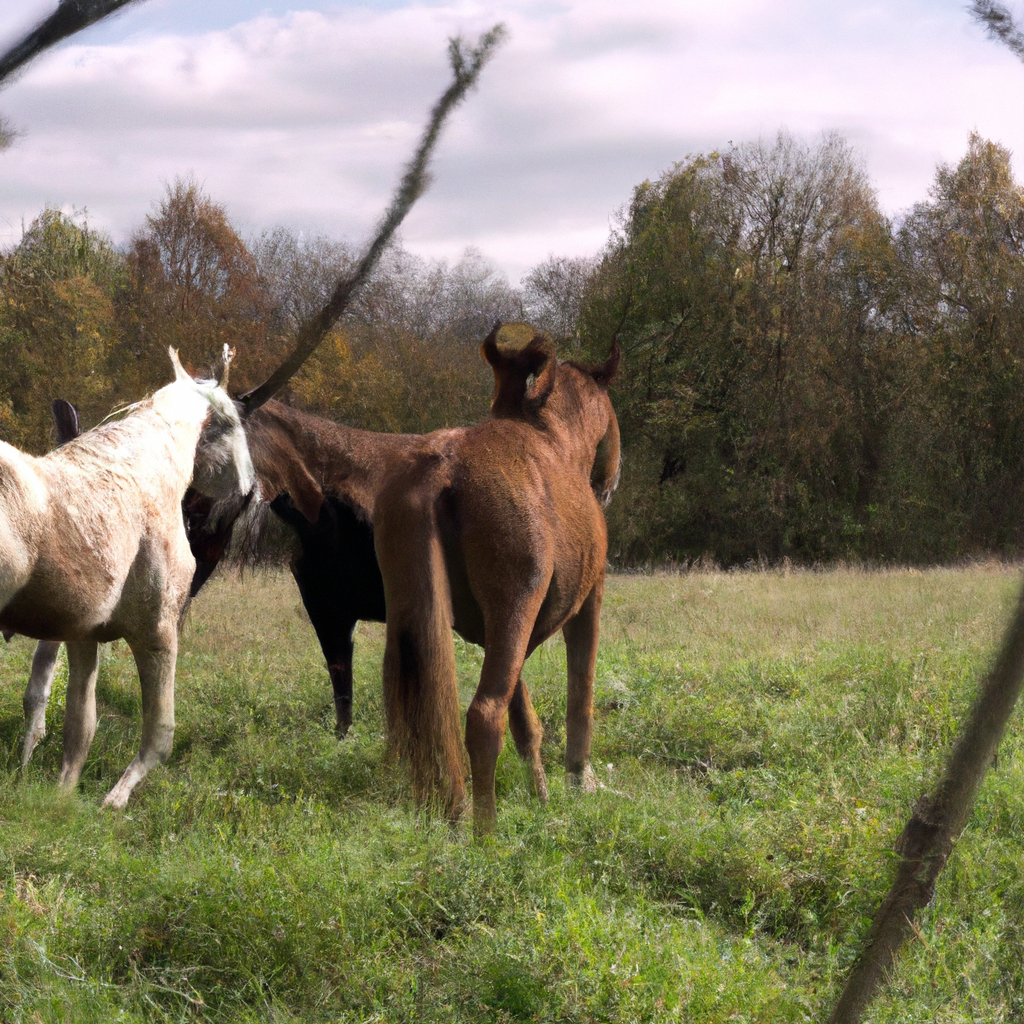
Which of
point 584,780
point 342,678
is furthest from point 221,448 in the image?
point 584,780

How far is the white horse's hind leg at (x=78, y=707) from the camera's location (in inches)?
178

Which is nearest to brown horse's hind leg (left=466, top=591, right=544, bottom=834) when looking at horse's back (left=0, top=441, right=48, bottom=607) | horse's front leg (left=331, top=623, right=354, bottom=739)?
horse's back (left=0, top=441, right=48, bottom=607)

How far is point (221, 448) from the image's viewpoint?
508 centimetres

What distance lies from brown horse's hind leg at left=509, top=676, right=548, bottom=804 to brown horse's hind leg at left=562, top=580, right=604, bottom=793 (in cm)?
18

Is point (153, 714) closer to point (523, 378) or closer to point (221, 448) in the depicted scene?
point (221, 448)

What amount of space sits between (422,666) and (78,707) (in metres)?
1.85

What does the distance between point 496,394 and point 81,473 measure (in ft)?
7.03

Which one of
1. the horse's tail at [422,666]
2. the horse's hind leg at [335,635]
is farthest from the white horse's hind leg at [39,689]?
the horse's tail at [422,666]

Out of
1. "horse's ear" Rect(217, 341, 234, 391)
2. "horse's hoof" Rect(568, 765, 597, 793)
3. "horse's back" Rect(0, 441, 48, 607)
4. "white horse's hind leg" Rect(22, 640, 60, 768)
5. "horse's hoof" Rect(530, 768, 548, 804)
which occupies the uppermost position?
"horse's ear" Rect(217, 341, 234, 391)

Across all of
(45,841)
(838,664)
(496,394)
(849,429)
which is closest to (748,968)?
(45,841)

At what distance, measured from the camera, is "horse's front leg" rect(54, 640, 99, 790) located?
4.53 m

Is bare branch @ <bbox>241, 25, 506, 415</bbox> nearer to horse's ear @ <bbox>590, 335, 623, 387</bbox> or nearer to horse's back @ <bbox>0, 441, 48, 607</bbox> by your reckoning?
horse's back @ <bbox>0, 441, 48, 607</bbox>

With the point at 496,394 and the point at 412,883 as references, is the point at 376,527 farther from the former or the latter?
the point at 412,883

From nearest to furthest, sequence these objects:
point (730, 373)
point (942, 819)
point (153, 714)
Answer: point (942, 819), point (153, 714), point (730, 373)
